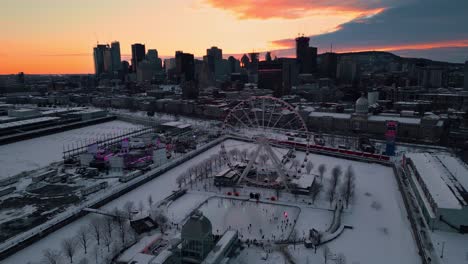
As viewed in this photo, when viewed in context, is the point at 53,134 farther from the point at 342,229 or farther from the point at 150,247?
the point at 342,229

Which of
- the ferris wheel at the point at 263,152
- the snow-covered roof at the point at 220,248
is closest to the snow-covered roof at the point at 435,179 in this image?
the ferris wheel at the point at 263,152

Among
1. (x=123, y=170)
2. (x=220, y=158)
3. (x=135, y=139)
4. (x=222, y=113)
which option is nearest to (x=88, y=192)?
(x=123, y=170)

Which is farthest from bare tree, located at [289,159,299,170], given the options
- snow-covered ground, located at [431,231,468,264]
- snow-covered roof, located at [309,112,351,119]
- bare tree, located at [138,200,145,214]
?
snow-covered roof, located at [309,112,351,119]

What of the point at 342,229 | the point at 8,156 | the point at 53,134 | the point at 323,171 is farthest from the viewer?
the point at 53,134

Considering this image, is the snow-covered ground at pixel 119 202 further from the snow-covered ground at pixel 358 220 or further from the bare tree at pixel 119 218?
the bare tree at pixel 119 218

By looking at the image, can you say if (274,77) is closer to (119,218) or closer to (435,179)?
(435,179)
